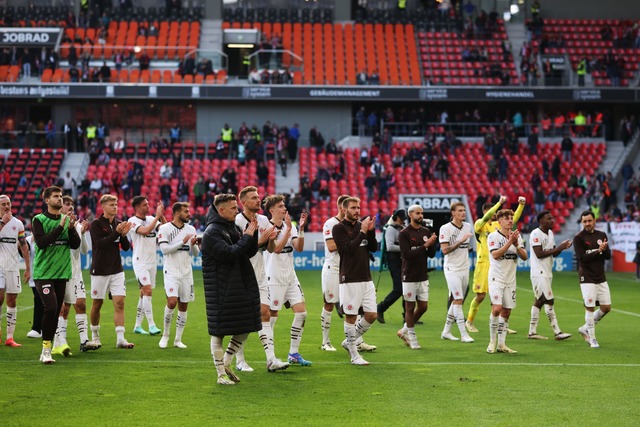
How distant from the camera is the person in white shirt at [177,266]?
1530cm

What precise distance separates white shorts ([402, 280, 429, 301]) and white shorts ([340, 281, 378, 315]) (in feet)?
5.58

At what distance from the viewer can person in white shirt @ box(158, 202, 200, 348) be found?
15.3 meters

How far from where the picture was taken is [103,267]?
14.7 m

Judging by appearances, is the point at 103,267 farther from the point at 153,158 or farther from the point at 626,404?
the point at 153,158

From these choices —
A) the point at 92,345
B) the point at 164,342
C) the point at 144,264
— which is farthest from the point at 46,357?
the point at 144,264

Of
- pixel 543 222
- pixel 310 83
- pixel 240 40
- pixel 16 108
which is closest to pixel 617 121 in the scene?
pixel 310 83

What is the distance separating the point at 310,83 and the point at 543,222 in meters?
34.6

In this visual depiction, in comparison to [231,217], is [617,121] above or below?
above

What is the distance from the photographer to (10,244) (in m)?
15.6

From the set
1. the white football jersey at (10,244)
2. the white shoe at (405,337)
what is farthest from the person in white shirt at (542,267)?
the white football jersey at (10,244)

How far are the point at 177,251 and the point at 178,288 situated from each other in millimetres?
587

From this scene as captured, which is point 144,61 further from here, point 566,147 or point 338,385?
point 338,385

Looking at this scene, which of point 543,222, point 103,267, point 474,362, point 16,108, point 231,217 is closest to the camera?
point 231,217

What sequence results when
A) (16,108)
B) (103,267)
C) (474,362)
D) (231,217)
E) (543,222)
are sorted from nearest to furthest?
(231,217) → (474,362) → (103,267) → (543,222) → (16,108)
